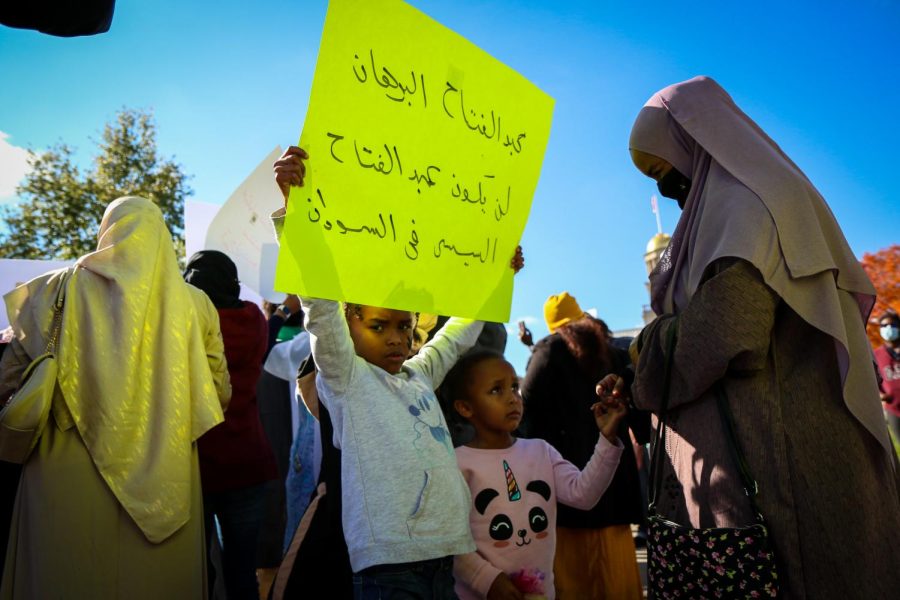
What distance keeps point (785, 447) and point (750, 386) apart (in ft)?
0.58

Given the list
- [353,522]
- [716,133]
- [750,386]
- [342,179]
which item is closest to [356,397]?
[353,522]

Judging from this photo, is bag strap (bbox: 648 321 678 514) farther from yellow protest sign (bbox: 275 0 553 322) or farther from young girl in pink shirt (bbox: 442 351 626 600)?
yellow protest sign (bbox: 275 0 553 322)

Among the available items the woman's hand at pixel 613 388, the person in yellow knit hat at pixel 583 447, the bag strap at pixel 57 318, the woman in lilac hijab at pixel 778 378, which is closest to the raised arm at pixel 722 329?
the woman in lilac hijab at pixel 778 378

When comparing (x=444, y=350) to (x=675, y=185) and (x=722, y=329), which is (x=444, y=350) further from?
(x=722, y=329)

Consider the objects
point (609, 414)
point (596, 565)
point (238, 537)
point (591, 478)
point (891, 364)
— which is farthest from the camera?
point (891, 364)

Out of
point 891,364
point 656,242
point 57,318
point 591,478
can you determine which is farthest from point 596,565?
point 656,242

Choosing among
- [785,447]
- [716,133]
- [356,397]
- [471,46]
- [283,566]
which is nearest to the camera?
[785,447]

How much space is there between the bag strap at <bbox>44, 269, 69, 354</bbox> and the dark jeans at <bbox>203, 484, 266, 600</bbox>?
1161 millimetres

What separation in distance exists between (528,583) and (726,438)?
1.17 metres

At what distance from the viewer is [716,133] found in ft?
6.23

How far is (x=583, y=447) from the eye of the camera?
3.50 metres

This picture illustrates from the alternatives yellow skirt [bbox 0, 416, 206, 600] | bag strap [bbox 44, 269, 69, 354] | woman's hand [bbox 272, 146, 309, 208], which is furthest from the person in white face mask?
bag strap [bbox 44, 269, 69, 354]

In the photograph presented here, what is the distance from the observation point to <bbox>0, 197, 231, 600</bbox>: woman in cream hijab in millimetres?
2082

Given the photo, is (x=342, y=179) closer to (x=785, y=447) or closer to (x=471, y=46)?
(x=471, y=46)
